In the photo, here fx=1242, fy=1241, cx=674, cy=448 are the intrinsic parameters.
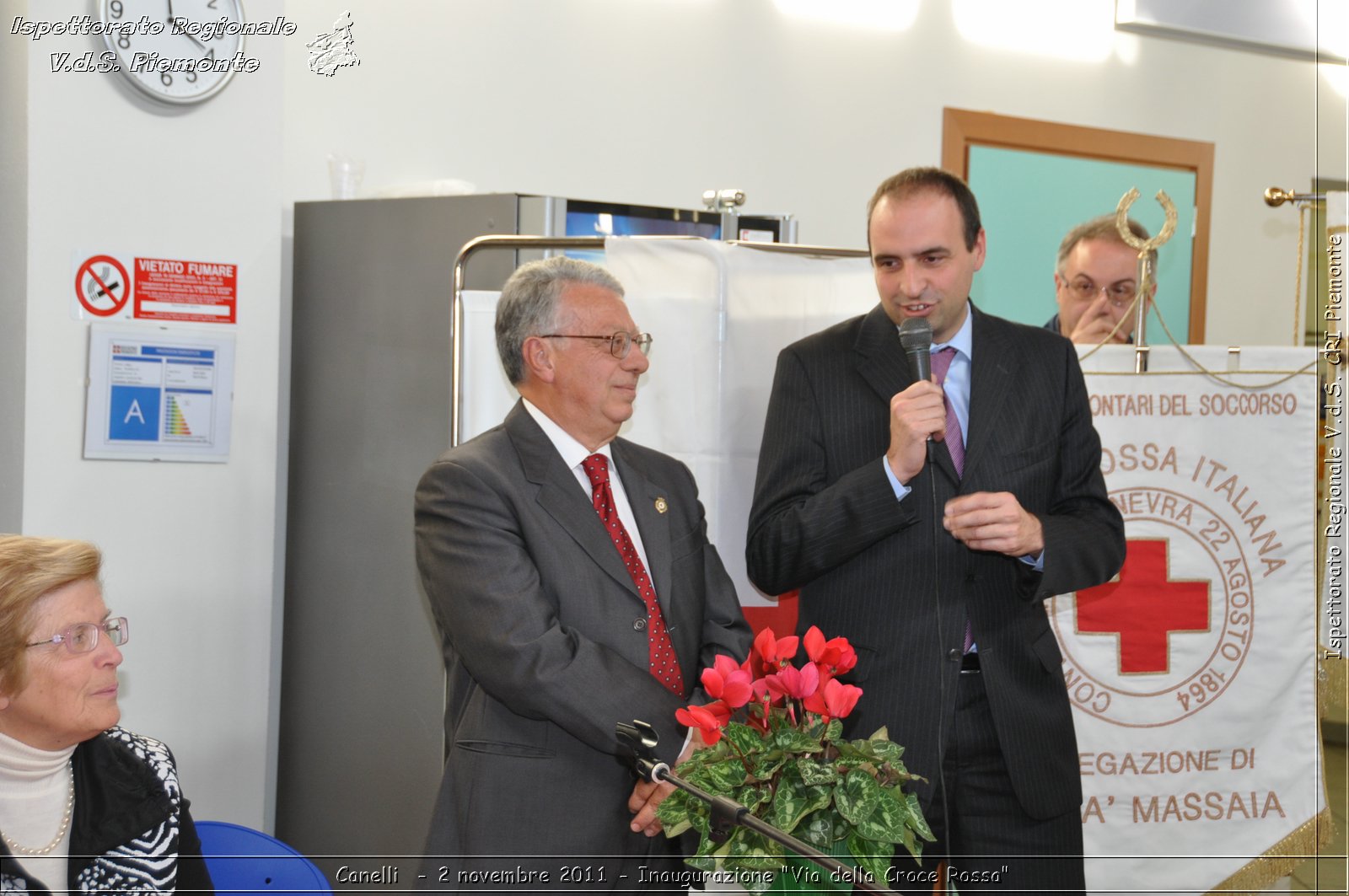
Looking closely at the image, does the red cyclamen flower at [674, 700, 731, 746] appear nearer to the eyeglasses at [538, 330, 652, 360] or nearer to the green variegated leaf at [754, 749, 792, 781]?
the green variegated leaf at [754, 749, 792, 781]

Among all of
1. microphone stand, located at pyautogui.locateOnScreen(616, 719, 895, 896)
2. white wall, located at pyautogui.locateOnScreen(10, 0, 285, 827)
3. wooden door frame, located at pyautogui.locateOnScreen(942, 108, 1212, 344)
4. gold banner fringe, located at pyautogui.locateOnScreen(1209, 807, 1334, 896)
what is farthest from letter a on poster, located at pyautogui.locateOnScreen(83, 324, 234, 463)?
wooden door frame, located at pyautogui.locateOnScreen(942, 108, 1212, 344)

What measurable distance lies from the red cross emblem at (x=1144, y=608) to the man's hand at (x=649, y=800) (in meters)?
1.31

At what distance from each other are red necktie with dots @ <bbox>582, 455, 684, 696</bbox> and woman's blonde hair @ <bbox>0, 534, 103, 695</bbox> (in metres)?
0.83

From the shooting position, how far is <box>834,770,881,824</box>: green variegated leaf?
1.29 metres

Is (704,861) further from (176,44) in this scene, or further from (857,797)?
(176,44)

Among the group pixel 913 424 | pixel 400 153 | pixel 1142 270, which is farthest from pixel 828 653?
pixel 400 153

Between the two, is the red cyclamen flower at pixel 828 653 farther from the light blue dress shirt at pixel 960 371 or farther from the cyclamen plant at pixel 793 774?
the light blue dress shirt at pixel 960 371

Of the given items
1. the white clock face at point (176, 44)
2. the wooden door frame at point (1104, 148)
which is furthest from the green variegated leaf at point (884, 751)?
the wooden door frame at point (1104, 148)

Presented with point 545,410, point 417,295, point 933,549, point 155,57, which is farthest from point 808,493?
point 155,57

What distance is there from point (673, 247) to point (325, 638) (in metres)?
1.44

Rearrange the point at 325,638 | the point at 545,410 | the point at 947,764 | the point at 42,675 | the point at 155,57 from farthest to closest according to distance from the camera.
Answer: the point at 325,638 → the point at 155,57 → the point at 545,410 → the point at 947,764 → the point at 42,675

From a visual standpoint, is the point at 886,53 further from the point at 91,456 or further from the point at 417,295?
the point at 91,456

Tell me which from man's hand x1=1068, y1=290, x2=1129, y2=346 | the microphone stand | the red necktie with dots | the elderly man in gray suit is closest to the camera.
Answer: the microphone stand

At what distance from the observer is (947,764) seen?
2.03 m
